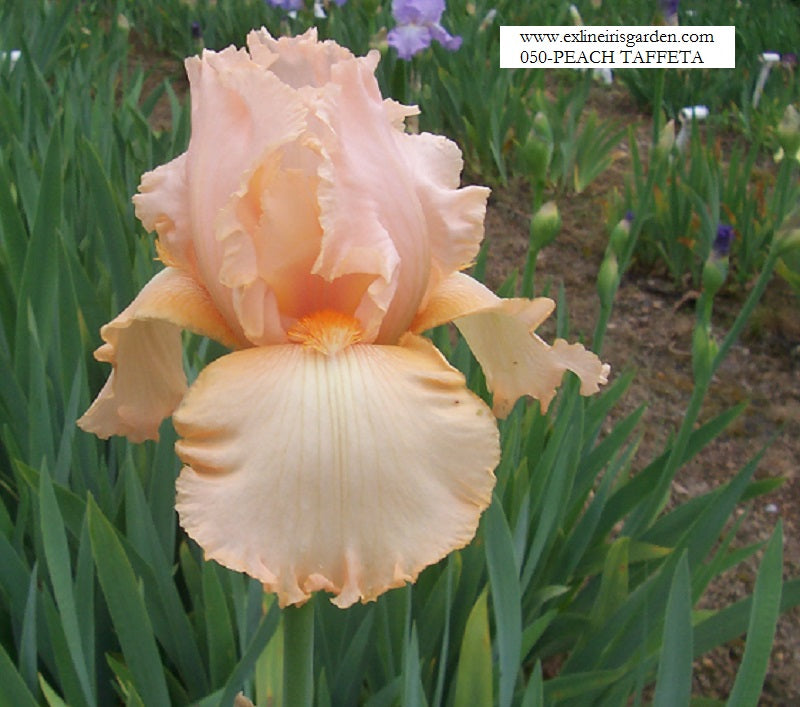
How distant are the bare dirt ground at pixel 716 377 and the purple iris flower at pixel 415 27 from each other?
0.59 metres

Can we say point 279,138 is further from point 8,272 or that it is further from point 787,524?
point 787,524

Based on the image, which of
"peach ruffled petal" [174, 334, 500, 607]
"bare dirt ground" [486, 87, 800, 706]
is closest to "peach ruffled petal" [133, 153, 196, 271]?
"peach ruffled petal" [174, 334, 500, 607]

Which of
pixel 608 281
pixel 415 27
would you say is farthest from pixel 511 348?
pixel 415 27

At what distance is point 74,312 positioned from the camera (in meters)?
1.15

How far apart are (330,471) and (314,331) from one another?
0.39 ft

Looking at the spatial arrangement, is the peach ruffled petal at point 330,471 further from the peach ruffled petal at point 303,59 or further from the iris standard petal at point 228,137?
the peach ruffled petal at point 303,59

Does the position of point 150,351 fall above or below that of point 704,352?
above

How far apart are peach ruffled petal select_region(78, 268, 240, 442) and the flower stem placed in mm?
187

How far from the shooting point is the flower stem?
62 centimetres

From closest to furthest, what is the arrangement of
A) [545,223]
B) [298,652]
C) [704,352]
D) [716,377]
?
[298,652] < [704,352] < [545,223] < [716,377]

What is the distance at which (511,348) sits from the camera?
714 millimetres

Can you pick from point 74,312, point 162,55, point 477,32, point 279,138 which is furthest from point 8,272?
point 162,55

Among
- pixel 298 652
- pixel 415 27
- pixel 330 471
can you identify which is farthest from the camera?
pixel 415 27

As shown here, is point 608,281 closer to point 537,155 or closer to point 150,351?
point 537,155
